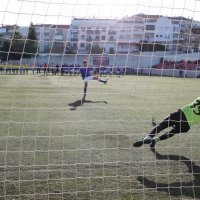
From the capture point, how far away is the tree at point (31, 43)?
19.9ft

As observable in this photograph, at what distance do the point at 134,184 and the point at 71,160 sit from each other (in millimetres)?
1377

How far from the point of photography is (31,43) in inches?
243

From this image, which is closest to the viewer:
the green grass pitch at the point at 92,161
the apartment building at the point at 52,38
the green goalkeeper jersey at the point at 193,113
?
the green grass pitch at the point at 92,161

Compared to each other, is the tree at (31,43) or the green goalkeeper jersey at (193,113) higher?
the tree at (31,43)

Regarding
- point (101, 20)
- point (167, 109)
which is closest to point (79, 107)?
point (167, 109)

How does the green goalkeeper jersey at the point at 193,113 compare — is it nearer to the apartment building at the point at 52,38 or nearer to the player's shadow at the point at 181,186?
the player's shadow at the point at 181,186

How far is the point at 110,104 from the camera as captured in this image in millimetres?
14805

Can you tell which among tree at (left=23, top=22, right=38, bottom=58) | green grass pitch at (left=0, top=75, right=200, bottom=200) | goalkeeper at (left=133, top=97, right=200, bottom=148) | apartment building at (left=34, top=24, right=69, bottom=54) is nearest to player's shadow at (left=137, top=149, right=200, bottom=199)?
green grass pitch at (left=0, top=75, right=200, bottom=200)

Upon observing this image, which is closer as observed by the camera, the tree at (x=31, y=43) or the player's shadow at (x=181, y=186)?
the player's shadow at (x=181, y=186)

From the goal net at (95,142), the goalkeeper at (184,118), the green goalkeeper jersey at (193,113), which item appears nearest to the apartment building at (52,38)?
the goal net at (95,142)

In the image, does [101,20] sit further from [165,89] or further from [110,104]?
[165,89]

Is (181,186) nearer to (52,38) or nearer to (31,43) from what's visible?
(52,38)

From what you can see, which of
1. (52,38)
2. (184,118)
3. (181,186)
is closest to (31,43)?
(52,38)

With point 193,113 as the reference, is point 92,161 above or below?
below
